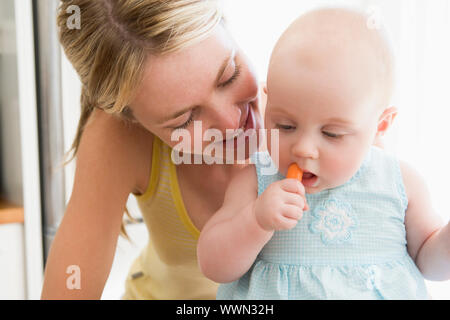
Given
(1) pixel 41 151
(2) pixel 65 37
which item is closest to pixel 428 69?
(2) pixel 65 37

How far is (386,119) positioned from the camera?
30.1 inches

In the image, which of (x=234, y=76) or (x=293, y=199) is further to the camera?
(x=234, y=76)

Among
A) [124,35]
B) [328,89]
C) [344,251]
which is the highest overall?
[124,35]

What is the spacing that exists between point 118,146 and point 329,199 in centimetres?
44

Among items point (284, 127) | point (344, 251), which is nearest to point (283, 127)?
point (284, 127)

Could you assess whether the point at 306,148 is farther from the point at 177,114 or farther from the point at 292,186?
A: the point at 177,114

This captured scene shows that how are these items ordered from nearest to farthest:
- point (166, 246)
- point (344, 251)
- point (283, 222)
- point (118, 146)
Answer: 1. point (283, 222)
2. point (344, 251)
3. point (118, 146)
4. point (166, 246)

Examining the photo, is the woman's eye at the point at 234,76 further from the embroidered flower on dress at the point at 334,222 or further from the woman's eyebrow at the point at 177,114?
the embroidered flower on dress at the point at 334,222

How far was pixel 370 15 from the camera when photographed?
28.0 inches

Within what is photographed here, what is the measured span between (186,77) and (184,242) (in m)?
0.42

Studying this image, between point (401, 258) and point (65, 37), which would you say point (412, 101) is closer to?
point (401, 258)

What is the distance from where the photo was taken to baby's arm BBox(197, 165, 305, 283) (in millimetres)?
677

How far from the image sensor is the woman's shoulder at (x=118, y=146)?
3.27 feet

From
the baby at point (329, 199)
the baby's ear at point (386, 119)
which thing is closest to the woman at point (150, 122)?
the baby at point (329, 199)
